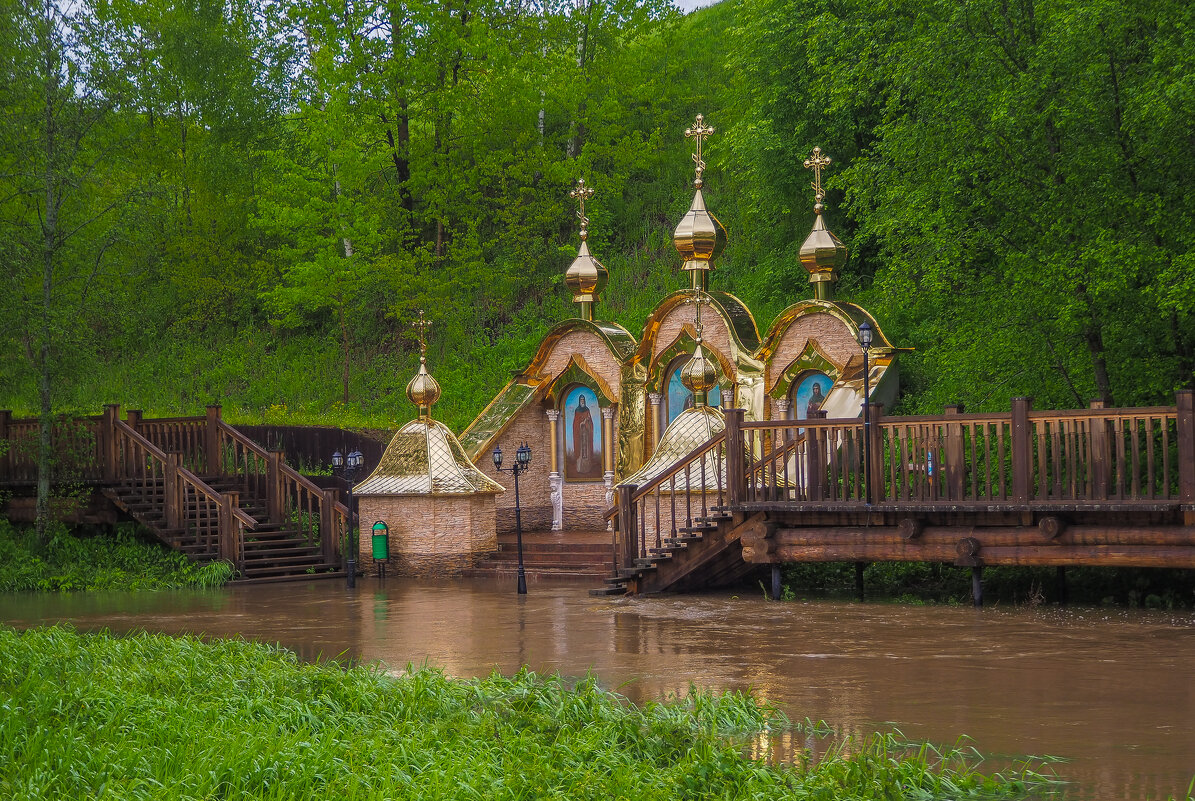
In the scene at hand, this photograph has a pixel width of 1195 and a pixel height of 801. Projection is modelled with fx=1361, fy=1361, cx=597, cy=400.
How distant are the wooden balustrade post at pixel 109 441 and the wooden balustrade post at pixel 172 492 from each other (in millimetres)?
1196

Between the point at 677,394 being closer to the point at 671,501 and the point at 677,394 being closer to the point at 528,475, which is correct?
the point at 528,475

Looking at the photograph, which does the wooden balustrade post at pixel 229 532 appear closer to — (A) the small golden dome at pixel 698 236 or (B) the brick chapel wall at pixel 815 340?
(A) the small golden dome at pixel 698 236

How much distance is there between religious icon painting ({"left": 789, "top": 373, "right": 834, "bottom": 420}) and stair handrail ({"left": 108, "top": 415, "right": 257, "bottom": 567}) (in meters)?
8.41

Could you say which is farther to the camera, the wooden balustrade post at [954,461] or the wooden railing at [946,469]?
the wooden balustrade post at [954,461]

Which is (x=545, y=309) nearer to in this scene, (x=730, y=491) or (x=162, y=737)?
(x=730, y=491)

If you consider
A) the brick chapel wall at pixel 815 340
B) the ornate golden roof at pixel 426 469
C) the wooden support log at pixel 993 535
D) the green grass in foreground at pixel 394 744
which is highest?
the brick chapel wall at pixel 815 340

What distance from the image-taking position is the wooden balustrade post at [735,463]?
16.3 metres

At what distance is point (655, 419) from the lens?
74.4 ft

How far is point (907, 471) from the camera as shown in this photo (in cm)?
1503

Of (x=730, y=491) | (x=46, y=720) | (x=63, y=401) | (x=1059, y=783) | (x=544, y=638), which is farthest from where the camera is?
(x=63, y=401)

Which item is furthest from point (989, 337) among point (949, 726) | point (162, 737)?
point (162, 737)

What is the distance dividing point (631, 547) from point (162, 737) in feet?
32.0

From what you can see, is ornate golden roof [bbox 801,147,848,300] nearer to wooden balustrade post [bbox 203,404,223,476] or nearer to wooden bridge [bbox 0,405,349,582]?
wooden bridge [bbox 0,405,349,582]

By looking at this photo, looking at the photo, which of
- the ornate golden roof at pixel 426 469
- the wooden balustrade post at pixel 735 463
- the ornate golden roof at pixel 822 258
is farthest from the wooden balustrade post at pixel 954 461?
the ornate golden roof at pixel 426 469
